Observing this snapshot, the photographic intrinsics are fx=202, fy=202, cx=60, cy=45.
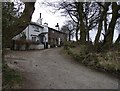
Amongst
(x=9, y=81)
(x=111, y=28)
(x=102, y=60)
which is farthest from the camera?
(x=111, y=28)

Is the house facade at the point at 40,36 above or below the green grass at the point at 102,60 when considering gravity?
above

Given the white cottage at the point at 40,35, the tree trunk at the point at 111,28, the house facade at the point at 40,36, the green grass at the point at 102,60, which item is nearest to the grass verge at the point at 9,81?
the green grass at the point at 102,60

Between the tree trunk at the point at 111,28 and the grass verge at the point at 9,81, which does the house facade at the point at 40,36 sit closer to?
the tree trunk at the point at 111,28

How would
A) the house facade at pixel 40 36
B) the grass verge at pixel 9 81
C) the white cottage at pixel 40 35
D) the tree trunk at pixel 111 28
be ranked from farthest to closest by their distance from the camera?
1. the white cottage at pixel 40 35
2. the house facade at pixel 40 36
3. the tree trunk at pixel 111 28
4. the grass verge at pixel 9 81

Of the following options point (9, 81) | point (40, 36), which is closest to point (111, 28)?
point (9, 81)

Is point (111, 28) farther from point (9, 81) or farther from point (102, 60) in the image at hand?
point (9, 81)

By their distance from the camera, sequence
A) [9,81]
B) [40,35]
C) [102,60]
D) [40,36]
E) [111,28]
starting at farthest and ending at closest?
[40,36] → [40,35] → [111,28] → [102,60] → [9,81]

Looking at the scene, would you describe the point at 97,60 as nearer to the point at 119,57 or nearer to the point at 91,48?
the point at 119,57

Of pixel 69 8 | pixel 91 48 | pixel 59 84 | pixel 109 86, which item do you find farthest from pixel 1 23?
pixel 69 8

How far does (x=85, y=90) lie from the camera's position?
7.54 meters

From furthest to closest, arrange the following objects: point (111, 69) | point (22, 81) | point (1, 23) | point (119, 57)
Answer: point (119, 57) → point (111, 69) → point (22, 81) → point (1, 23)

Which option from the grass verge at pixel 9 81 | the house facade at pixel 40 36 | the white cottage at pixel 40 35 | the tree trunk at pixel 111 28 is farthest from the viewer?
the white cottage at pixel 40 35

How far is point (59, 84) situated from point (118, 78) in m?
3.77

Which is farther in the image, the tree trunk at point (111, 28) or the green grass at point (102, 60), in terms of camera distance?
the tree trunk at point (111, 28)
